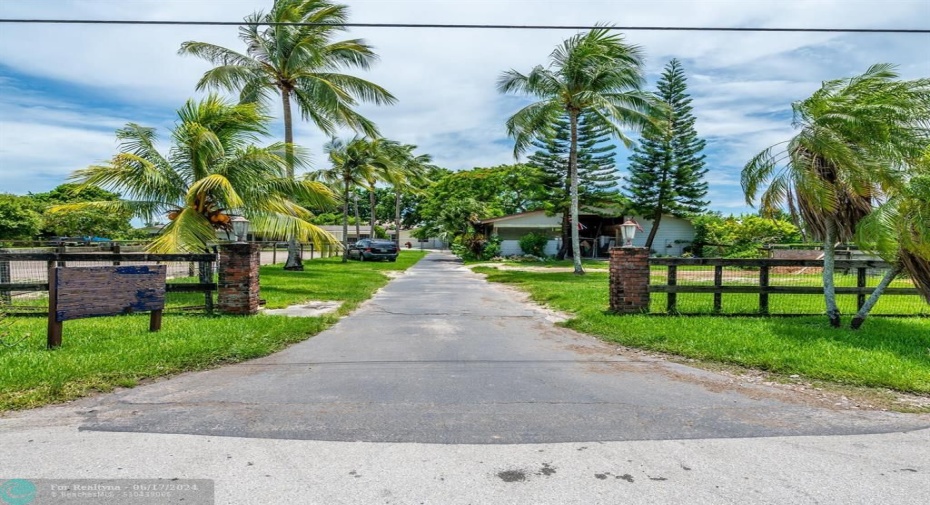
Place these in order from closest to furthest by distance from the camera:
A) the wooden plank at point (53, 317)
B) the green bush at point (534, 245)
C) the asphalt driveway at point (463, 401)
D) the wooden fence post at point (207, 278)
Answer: the asphalt driveway at point (463, 401)
the wooden plank at point (53, 317)
the wooden fence post at point (207, 278)
the green bush at point (534, 245)

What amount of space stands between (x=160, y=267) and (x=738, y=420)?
23.1ft

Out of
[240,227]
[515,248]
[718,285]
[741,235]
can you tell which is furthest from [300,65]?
[741,235]

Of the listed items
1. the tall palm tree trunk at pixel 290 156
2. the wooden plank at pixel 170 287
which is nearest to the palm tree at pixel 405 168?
the tall palm tree trunk at pixel 290 156

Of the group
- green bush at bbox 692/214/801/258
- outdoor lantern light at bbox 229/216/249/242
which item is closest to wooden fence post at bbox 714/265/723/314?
outdoor lantern light at bbox 229/216/249/242

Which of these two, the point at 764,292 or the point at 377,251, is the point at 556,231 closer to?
the point at 377,251

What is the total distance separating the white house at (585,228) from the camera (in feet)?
105

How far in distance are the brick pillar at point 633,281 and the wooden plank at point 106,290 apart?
6994 millimetres

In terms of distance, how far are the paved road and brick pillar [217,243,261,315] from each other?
3060 mm

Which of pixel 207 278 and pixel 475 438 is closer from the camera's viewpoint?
pixel 475 438

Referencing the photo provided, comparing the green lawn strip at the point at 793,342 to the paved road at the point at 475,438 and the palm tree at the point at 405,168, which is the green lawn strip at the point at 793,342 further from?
the palm tree at the point at 405,168

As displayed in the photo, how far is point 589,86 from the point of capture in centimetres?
1808

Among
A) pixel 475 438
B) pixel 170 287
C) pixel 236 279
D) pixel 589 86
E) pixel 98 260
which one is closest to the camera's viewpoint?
pixel 475 438

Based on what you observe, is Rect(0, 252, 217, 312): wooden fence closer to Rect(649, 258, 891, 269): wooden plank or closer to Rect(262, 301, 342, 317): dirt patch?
Rect(262, 301, 342, 317): dirt patch

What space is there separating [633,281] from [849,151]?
3.47 m
